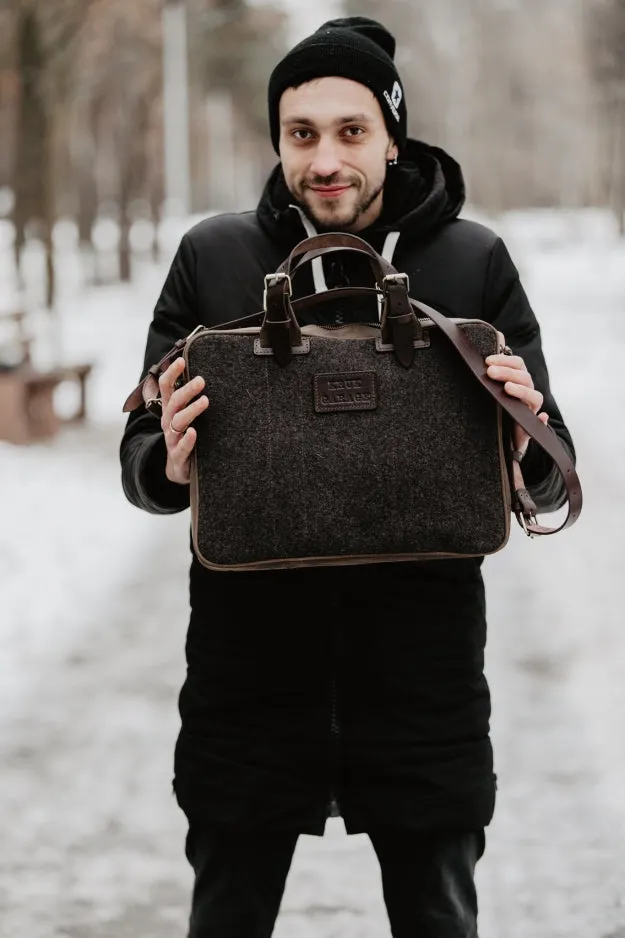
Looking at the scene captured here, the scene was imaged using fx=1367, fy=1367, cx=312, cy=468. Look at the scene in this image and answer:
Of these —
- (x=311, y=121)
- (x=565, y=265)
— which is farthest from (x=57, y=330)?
(x=565, y=265)

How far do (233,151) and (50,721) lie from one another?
187 feet

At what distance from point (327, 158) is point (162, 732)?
307 centimetres

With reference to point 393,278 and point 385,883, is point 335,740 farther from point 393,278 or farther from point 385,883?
point 393,278

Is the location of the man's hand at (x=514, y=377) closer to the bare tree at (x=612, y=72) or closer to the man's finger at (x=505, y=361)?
the man's finger at (x=505, y=361)

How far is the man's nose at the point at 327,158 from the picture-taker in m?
2.24

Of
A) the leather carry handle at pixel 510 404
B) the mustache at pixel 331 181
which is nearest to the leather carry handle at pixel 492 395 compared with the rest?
the leather carry handle at pixel 510 404

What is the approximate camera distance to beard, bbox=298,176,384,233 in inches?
89.6

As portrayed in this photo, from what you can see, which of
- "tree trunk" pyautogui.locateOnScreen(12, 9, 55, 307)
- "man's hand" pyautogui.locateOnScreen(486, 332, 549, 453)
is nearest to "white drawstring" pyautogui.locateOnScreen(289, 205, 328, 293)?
"man's hand" pyautogui.locateOnScreen(486, 332, 549, 453)

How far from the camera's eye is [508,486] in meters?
2.14

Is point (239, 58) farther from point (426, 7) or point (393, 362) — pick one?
point (393, 362)

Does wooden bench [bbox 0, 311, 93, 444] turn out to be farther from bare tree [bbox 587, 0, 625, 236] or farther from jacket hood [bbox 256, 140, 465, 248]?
bare tree [bbox 587, 0, 625, 236]

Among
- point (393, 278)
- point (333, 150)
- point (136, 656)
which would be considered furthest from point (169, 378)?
point (136, 656)

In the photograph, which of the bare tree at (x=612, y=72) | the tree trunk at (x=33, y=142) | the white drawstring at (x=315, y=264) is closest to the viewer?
the white drawstring at (x=315, y=264)

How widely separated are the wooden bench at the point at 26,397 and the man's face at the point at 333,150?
31.5 ft
